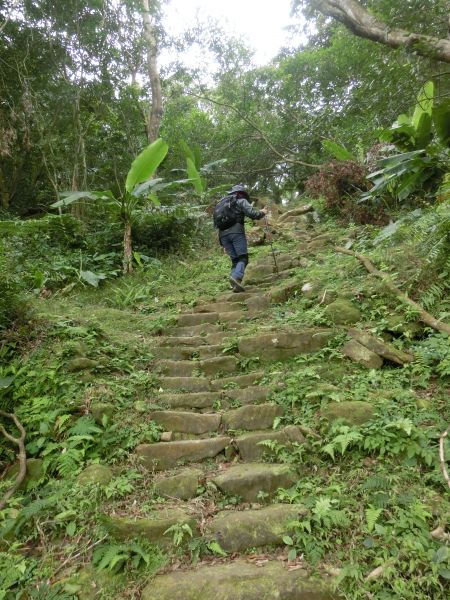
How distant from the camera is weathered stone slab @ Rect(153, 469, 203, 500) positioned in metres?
2.89

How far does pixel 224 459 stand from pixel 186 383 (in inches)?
43.4

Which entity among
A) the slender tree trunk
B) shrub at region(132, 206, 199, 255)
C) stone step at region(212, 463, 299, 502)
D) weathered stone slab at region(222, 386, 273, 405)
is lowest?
stone step at region(212, 463, 299, 502)

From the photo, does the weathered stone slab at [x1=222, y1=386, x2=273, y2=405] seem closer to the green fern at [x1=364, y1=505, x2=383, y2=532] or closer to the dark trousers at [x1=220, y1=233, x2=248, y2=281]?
the green fern at [x1=364, y1=505, x2=383, y2=532]

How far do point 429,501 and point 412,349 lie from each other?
5.53ft

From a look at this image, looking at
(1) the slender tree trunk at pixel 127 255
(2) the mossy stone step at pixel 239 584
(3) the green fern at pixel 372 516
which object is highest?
(1) the slender tree trunk at pixel 127 255

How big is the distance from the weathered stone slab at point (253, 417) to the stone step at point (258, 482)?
53 centimetres

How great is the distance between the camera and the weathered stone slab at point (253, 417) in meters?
3.39

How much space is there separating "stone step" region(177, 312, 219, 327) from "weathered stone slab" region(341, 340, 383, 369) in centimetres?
224

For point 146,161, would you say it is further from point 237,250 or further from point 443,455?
point 443,455

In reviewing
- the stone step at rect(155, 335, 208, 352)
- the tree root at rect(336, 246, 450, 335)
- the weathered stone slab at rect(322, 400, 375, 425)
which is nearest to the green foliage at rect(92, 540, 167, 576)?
the weathered stone slab at rect(322, 400, 375, 425)

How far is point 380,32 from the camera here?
574cm

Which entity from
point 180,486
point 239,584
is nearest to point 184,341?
point 180,486

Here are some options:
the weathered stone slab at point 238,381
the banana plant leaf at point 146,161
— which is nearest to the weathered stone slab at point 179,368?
the weathered stone slab at point 238,381

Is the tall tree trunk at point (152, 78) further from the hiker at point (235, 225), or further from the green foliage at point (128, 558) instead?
the green foliage at point (128, 558)
